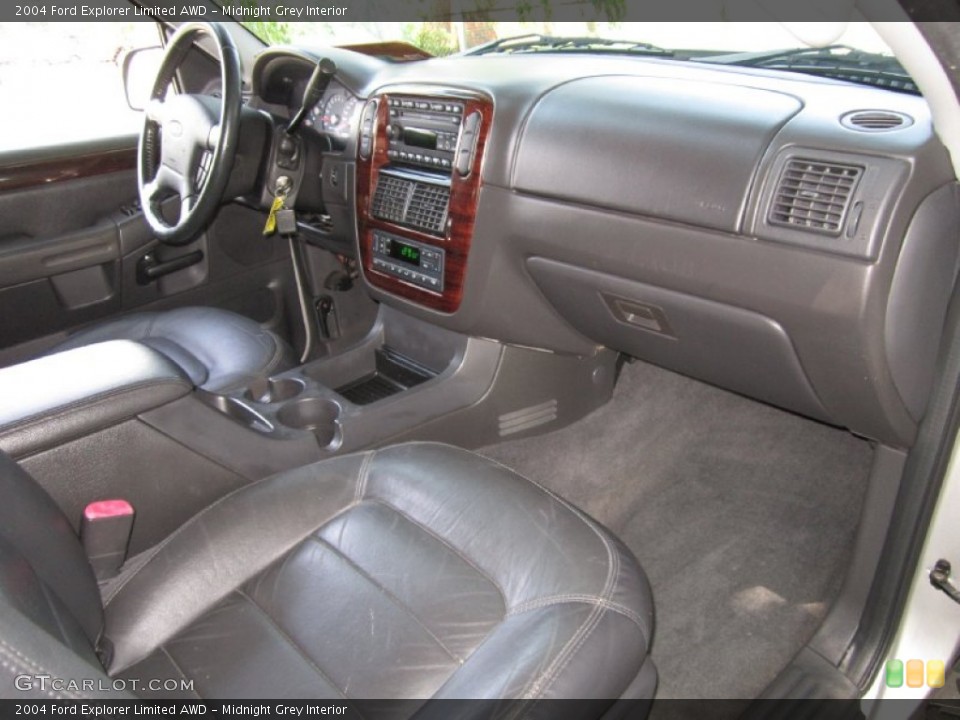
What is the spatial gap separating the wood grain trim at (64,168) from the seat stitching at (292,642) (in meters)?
1.61

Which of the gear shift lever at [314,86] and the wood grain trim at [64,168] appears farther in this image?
the wood grain trim at [64,168]

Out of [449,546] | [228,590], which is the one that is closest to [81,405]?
[228,590]

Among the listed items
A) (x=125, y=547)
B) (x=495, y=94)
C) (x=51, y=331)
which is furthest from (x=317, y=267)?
(x=125, y=547)

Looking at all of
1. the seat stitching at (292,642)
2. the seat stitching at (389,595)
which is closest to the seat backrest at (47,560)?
the seat stitching at (292,642)

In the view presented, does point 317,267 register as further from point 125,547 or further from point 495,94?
point 125,547

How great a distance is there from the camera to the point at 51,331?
7.64 feet

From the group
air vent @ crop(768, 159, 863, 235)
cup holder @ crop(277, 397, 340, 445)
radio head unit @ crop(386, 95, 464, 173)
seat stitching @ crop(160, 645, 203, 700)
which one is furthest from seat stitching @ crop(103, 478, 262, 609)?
air vent @ crop(768, 159, 863, 235)

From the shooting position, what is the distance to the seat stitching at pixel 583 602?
1143 millimetres

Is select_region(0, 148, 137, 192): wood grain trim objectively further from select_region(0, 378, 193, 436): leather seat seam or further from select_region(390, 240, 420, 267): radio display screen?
select_region(0, 378, 193, 436): leather seat seam

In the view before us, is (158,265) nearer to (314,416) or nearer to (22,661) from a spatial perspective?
(314,416)

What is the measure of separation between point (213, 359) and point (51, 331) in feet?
1.98

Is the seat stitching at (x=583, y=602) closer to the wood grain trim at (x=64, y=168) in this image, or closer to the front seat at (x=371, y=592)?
the front seat at (x=371, y=592)

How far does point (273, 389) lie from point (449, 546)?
0.88 metres

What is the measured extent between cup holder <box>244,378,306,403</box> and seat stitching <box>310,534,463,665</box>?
0.72m
